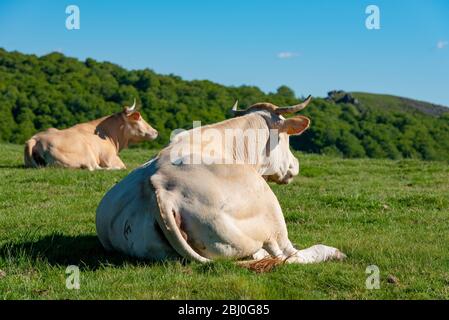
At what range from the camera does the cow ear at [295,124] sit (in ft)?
27.7

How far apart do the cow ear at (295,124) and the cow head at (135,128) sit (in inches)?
422

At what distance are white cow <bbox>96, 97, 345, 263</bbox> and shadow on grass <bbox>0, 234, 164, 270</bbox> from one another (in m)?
0.15

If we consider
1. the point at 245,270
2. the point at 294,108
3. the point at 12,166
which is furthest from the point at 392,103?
the point at 245,270

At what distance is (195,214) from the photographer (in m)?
5.95

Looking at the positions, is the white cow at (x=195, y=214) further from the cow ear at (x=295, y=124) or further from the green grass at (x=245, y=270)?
the cow ear at (x=295, y=124)

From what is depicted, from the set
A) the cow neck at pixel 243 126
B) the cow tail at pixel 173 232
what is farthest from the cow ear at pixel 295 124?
the cow tail at pixel 173 232

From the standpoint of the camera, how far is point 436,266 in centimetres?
622

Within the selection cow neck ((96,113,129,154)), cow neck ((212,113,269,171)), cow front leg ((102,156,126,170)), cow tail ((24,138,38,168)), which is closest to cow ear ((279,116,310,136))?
cow neck ((212,113,269,171))

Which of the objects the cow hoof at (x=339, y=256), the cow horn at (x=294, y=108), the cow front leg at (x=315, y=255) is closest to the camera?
the cow front leg at (x=315, y=255)

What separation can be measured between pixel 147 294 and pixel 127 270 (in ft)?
2.93

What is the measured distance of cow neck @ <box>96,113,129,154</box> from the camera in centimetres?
1811
